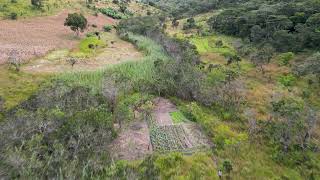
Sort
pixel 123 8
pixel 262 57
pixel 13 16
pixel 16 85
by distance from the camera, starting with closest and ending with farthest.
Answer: pixel 16 85 → pixel 262 57 → pixel 13 16 → pixel 123 8

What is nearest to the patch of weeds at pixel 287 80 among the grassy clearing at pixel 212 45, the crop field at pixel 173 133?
the grassy clearing at pixel 212 45

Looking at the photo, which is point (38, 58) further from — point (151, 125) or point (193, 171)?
point (193, 171)

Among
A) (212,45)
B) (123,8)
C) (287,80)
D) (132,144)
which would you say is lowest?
(132,144)

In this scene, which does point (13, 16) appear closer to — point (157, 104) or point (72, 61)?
point (72, 61)

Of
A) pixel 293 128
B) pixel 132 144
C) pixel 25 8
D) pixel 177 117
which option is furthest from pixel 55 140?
pixel 25 8

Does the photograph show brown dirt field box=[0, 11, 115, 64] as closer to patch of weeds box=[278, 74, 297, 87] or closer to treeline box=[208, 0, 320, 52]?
treeline box=[208, 0, 320, 52]

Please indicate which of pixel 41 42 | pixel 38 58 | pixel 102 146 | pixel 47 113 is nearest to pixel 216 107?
pixel 102 146

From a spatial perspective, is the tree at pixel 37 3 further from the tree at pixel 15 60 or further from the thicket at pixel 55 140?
the thicket at pixel 55 140

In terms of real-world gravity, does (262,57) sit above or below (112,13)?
above
